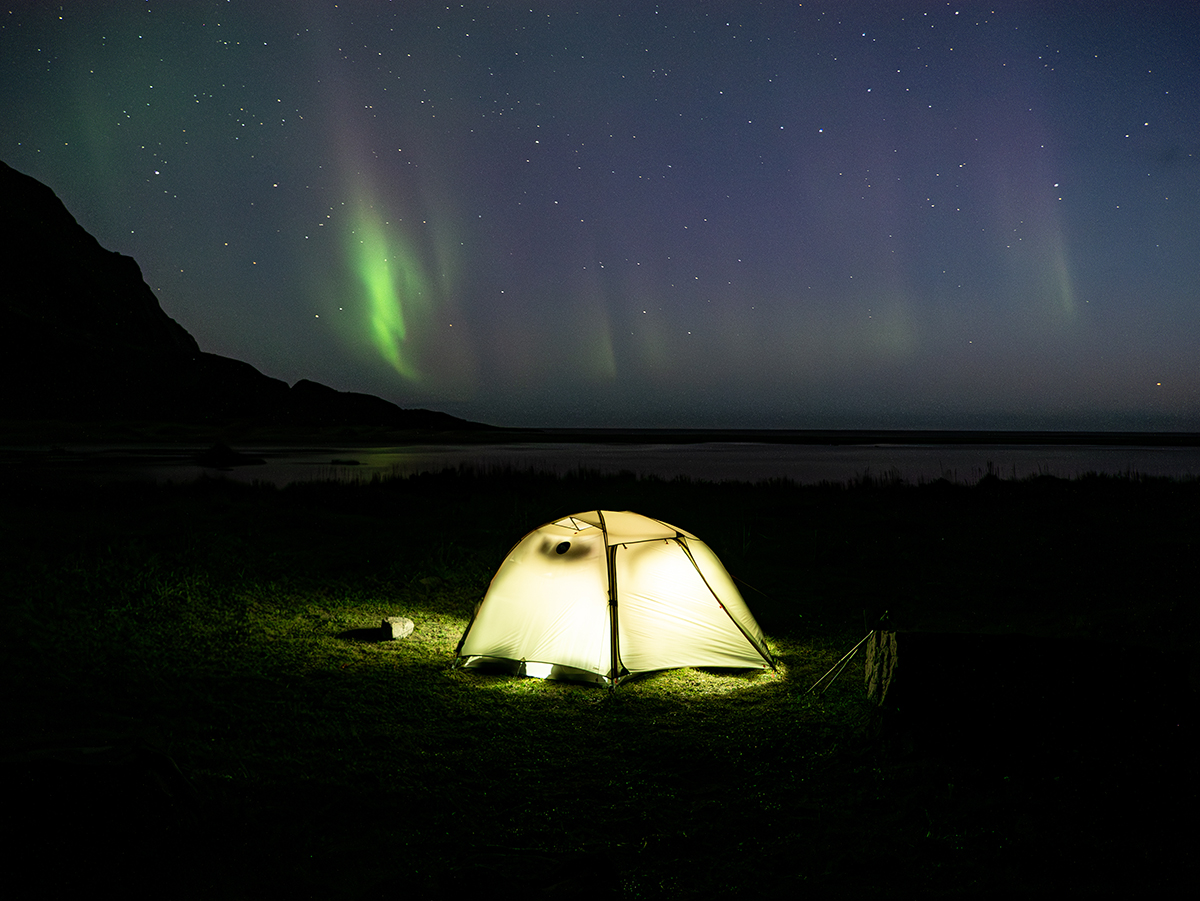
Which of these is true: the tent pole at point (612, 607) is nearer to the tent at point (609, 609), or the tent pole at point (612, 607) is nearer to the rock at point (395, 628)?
the tent at point (609, 609)

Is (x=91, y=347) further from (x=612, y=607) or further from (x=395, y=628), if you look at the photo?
(x=612, y=607)

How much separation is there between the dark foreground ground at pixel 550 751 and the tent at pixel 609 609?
1.00 ft

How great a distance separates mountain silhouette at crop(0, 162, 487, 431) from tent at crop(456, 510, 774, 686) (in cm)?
9471

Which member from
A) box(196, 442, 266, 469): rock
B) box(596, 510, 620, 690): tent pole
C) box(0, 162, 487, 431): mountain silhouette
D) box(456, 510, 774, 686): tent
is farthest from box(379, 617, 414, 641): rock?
box(0, 162, 487, 431): mountain silhouette

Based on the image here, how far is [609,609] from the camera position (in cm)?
802

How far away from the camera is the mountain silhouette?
88.9m

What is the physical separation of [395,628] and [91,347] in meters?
111

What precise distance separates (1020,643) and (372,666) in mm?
6481

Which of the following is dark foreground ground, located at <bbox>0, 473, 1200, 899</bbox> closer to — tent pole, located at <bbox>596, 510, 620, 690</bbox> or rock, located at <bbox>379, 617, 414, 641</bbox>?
rock, located at <bbox>379, 617, 414, 641</bbox>

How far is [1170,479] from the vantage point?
27.7m

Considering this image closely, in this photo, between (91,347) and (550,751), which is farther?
(91,347)

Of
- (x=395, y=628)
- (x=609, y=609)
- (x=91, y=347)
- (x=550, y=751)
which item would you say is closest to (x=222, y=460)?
(x=395, y=628)

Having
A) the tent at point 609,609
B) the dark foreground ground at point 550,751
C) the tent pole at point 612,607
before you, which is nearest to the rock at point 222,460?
the dark foreground ground at point 550,751

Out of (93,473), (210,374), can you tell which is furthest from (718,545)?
(210,374)
